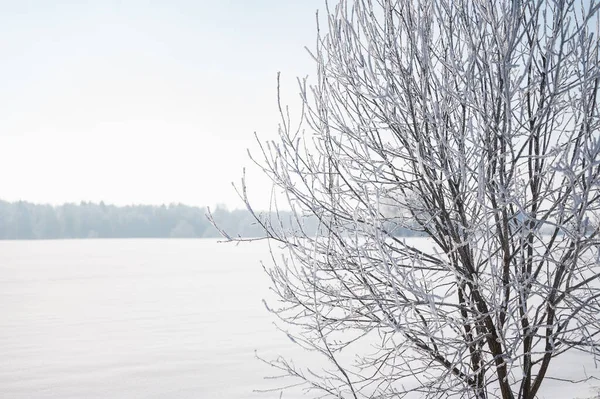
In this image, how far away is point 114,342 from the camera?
10180mm

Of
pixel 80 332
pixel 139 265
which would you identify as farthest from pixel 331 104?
pixel 139 265

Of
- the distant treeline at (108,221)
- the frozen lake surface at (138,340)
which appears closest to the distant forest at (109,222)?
the distant treeline at (108,221)

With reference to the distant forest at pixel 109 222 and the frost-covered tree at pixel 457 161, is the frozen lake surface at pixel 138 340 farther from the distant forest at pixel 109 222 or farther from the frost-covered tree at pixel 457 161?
the distant forest at pixel 109 222

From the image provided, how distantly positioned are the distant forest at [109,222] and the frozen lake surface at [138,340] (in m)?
56.0

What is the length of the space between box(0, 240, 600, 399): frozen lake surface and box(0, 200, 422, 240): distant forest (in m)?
56.0

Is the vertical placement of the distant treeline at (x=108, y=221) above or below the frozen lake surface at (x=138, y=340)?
above

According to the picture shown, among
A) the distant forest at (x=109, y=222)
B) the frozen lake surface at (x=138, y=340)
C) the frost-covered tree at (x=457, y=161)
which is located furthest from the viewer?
the distant forest at (x=109, y=222)

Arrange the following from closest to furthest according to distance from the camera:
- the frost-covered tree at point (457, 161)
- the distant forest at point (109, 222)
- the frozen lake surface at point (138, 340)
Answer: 1. the frost-covered tree at point (457, 161)
2. the frozen lake surface at point (138, 340)
3. the distant forest at point (109, 222)

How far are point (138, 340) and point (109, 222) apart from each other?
7376 centimetres

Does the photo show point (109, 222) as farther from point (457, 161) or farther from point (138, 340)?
point (457, 161)

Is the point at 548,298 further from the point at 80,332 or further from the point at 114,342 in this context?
the point at 80,332

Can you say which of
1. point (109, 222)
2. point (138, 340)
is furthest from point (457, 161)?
point (109, 222)

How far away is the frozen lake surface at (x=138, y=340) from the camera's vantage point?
720cm

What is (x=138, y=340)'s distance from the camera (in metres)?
10.3
